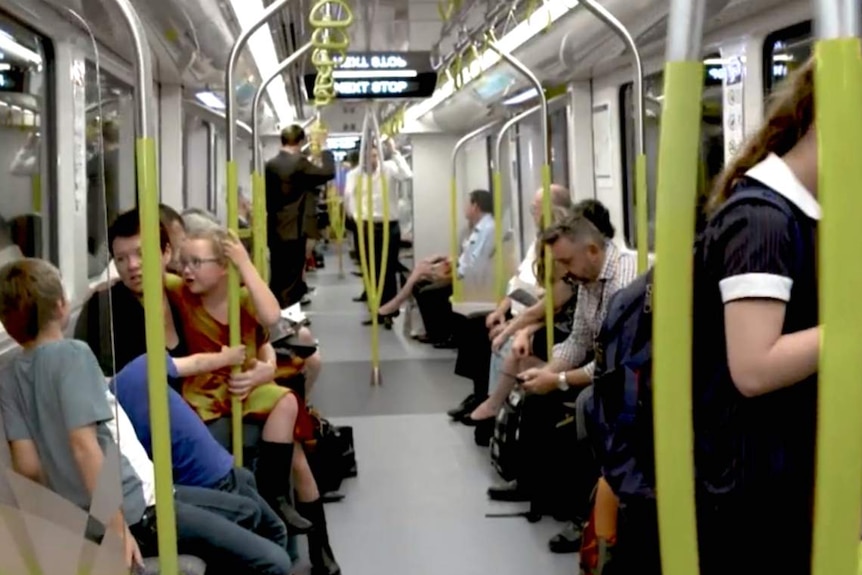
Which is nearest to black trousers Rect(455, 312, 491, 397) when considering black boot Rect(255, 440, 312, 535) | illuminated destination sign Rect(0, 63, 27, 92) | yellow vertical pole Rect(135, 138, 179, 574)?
black boot Rect(255, 440, 312, 535)

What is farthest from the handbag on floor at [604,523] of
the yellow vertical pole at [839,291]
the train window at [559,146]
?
the train window at [559,146]

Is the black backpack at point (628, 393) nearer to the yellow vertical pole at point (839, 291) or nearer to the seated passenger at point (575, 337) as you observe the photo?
the yellow vertical pole at point (839, 291)

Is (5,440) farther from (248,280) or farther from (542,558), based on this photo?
(542,558)

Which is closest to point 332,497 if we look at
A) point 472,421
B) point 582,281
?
point 472,421

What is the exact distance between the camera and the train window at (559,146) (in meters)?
8.23

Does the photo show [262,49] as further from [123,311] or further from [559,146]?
[123,311]

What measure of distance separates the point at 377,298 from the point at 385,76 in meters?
1.56

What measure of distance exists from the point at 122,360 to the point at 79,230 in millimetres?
1106

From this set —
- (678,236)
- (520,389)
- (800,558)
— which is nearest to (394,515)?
(520,389)

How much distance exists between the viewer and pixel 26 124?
12.7 ft

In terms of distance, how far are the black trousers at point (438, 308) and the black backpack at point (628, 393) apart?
7.64 metres

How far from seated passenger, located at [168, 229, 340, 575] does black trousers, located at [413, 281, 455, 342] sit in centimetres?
580

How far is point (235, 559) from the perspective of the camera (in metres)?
3.05

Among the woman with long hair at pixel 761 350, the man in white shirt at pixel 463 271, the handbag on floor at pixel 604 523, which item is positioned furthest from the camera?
the man in white shirt at pixel 463 271
